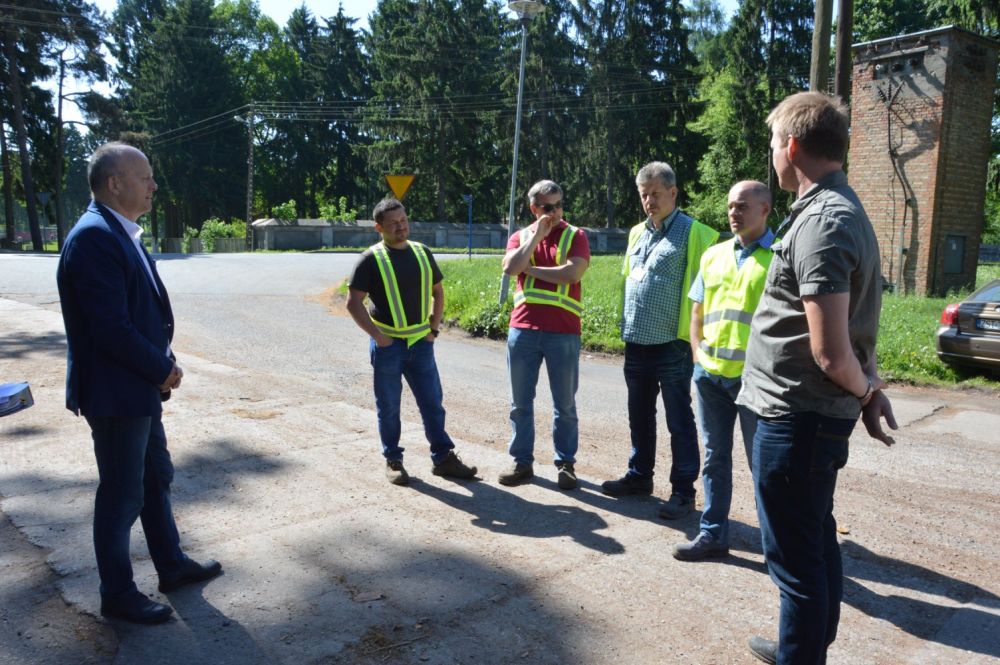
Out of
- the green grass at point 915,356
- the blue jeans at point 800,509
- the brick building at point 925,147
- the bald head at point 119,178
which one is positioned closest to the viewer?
the blue jeans at point 800,509

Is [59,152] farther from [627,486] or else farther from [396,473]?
[627,486]

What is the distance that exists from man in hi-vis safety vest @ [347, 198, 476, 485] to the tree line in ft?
111

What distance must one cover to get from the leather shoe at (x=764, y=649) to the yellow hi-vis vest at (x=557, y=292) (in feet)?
8.41

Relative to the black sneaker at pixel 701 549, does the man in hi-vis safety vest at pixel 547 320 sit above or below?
above

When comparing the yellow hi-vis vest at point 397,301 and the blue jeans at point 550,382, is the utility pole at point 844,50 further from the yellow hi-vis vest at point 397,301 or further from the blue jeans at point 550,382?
the yellow hi-vis vest at point 397,301

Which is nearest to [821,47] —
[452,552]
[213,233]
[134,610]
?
[452,552]

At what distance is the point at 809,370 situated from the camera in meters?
2.57

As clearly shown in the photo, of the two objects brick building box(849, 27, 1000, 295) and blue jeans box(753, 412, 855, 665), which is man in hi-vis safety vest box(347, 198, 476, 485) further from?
brick building box(849, 27, 1000, 295)

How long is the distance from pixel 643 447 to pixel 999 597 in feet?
6.85

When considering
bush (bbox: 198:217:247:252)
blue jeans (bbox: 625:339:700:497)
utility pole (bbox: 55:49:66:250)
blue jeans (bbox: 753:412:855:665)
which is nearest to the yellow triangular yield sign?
blue jeans (bbox: 625:339:700:497)

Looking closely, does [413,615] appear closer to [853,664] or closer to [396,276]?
[853,664]

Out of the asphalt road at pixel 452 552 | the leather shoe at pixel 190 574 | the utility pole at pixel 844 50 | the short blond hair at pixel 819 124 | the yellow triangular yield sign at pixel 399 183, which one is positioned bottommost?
the asphalt road at pixel 452 552

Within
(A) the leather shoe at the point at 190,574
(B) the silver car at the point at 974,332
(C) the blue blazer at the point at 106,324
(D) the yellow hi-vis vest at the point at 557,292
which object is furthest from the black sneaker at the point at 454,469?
(B) the silver car at the point at 974,332

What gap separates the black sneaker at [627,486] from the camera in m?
5.11
